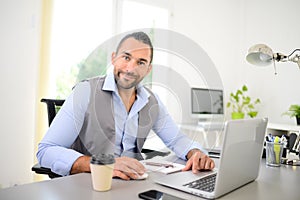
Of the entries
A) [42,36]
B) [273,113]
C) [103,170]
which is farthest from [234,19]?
[103,170]

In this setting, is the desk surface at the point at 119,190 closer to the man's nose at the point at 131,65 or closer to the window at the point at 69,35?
the man's nose at the point at 131,65

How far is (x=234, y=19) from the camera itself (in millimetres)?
4039

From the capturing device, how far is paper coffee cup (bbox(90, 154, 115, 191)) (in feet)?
2.45

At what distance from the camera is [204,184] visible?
830 millimetres

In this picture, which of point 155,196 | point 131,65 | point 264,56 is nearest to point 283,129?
point 264,56

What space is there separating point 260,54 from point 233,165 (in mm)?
673

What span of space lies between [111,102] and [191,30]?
278 centimetres

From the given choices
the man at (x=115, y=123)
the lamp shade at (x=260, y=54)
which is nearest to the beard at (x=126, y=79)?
the man at (x=115, y=123)

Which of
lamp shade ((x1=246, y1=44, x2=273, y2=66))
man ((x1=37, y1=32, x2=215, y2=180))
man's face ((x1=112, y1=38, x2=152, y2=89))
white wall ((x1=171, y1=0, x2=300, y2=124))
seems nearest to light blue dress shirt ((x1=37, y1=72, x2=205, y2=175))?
man ((x1=37, y1=32, x2=215, y2=180))

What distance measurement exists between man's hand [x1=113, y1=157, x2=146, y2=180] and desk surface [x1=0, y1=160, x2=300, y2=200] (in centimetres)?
2

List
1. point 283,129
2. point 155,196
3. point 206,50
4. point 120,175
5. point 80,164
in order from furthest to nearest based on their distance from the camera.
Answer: point 206,50, point 283,129, point 80,164, point 120,175, point 155,196

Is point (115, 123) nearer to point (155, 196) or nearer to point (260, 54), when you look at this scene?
point (155, 196)

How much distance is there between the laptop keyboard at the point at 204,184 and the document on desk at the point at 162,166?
13 cm

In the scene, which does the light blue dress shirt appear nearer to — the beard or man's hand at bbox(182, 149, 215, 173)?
the beard
